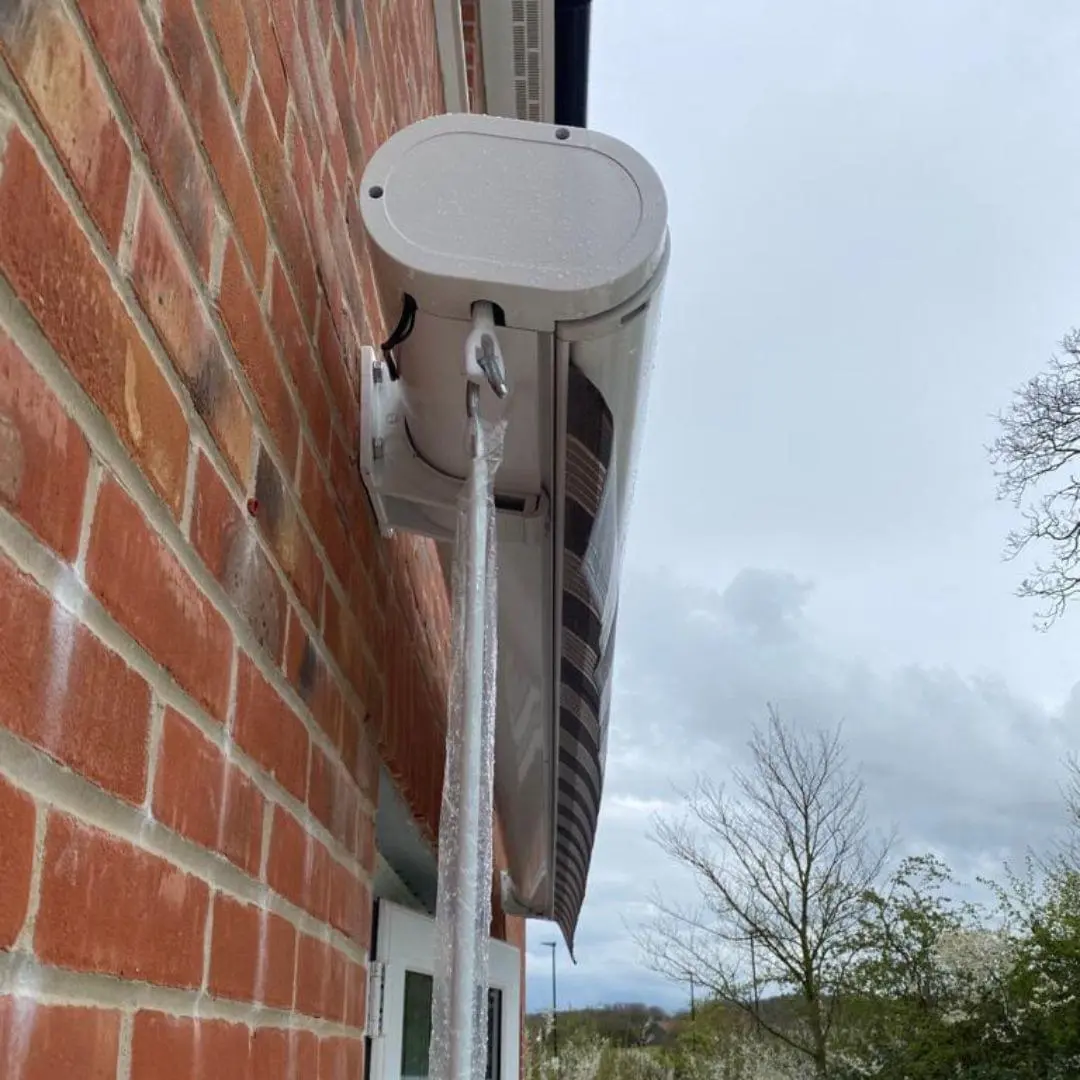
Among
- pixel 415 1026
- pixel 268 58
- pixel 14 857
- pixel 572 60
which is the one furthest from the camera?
pixel 572 60

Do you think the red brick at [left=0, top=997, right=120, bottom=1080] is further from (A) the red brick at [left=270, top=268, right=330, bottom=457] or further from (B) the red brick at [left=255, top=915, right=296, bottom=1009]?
(A) the red brick at [left=270, top=268, right=330, bottom=457]

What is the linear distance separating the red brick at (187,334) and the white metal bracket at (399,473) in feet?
2.04

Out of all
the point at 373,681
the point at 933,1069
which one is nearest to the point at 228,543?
the point at 373,681

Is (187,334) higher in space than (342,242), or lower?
lower

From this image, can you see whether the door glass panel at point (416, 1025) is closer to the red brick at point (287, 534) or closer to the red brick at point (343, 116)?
the red brick at point (287, 534)

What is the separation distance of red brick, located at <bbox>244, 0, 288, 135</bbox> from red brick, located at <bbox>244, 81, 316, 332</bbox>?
0.09 ft

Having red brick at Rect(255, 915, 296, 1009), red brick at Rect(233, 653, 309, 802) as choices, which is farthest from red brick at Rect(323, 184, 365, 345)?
red brick at Rect(255, 915, 296, 1009)

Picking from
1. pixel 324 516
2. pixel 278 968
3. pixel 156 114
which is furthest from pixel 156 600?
pixel 324 516

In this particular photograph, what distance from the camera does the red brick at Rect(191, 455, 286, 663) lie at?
36.3 inches

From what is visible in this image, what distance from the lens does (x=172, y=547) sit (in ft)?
2.77

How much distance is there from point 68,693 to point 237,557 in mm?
365

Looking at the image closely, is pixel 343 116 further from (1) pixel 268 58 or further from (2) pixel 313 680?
(2) pixel 313 680

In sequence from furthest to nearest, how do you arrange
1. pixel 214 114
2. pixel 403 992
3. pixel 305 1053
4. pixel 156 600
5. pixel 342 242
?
pixel 403 992
pixel 342 242
pixel 305 1053
pixel 214 114
pixel 156 600

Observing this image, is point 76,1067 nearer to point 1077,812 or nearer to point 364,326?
point 364,326
